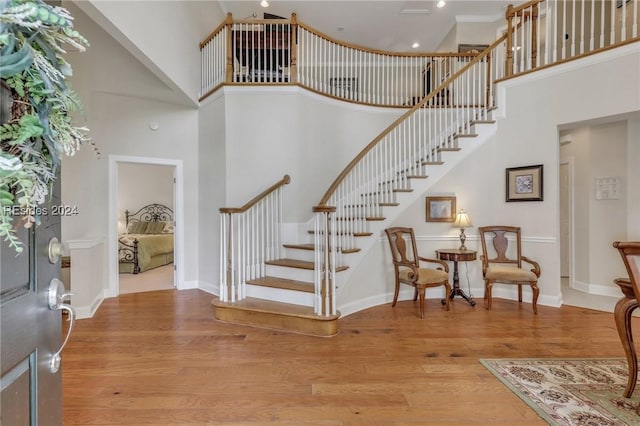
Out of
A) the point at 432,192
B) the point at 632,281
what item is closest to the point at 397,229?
the point at 432,192

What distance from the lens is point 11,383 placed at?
677 millimetres

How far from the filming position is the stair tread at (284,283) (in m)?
3.38

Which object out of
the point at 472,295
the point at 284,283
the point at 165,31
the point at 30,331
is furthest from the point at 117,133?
the point at 472,295

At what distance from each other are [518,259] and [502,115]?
2.03m

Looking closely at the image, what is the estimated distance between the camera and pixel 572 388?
212cm

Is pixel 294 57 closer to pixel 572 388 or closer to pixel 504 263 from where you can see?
pixel 504 263

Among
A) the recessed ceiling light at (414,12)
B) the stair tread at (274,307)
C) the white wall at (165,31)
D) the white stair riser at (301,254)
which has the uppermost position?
the recessed ceiling light at (414,12)

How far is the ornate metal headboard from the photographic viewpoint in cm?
795

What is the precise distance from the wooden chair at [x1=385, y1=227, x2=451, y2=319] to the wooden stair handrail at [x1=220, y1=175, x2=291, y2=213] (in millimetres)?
1555

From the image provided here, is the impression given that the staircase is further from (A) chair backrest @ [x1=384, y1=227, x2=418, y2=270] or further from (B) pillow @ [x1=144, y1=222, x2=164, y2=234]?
(B) pillow @ [x1=144, y1=222, x2=164, y2=234]

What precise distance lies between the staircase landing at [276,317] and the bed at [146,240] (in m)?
3.48

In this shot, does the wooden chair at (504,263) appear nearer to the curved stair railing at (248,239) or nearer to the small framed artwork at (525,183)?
the small framed artwork at (525,183)

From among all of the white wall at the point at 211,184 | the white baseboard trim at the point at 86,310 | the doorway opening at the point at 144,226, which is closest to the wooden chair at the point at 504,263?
the white wall at the point at 211,184

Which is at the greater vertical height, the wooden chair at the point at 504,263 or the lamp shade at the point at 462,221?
the lamp shade at the point at 462,221
